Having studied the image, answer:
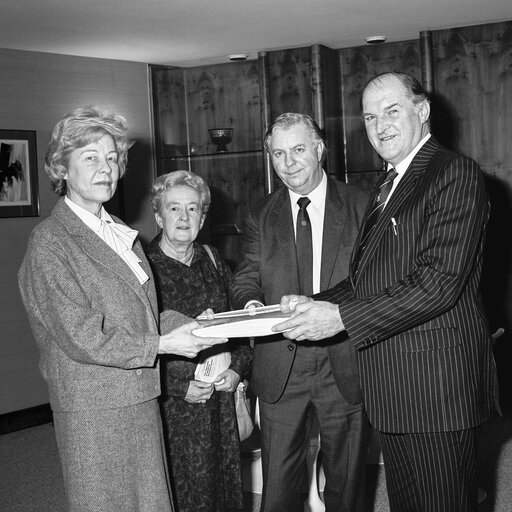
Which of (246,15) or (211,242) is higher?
(246,15)

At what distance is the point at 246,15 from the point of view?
4.95 m

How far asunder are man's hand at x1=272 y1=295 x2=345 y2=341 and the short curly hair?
74 cm

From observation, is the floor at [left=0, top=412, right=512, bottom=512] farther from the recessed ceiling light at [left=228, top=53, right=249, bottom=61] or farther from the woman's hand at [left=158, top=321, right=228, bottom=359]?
the recessed ceiling light at [left=228, top=53, right=249, bottom=61]

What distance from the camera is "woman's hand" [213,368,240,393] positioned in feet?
10.5

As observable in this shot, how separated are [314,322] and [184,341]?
0.41 metres

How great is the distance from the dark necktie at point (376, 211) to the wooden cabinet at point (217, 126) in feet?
12.6

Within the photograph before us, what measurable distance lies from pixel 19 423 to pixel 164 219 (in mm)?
3335

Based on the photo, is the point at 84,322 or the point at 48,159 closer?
the point at 84,322

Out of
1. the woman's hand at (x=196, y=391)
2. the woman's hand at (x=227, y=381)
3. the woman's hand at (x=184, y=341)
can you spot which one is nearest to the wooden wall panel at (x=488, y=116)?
the woman's hand at (x=227, y=381)

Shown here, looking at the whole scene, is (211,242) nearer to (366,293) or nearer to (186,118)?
(186,118)

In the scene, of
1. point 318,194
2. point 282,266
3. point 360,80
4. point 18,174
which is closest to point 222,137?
point 360,80

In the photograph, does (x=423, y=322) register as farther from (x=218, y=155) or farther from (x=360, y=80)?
(x=218, y=155)

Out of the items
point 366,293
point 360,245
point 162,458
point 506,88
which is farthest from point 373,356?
point 506,88

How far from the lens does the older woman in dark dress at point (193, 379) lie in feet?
10.3
